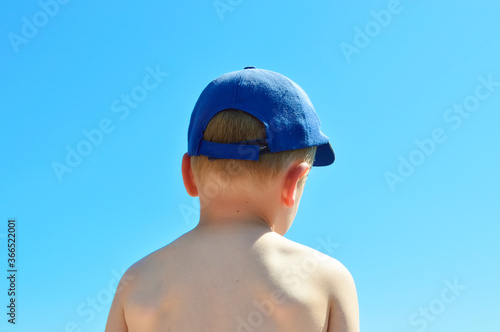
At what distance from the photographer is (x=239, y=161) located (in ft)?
8.51

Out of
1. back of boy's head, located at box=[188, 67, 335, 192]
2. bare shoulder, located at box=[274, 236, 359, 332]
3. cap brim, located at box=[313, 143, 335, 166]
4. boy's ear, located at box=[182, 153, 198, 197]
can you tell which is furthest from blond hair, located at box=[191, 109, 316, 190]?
cap brim, located at box=[313, 143, 335, 166]

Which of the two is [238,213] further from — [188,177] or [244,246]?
[188,177]

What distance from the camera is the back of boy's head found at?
2596 millimetres

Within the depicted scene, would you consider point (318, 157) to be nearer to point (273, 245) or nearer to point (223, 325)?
point (273, 245)

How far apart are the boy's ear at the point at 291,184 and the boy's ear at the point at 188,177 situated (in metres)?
0.48

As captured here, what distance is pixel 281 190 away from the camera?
2.65 meters

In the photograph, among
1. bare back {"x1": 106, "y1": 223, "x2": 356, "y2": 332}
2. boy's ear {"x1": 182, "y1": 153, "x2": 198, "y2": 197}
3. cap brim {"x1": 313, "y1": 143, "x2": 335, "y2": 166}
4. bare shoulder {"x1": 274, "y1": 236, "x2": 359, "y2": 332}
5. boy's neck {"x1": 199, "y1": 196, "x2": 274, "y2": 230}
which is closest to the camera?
bare back {"x1": 106, "y1": 223, "x2": 356, "y2": 332}

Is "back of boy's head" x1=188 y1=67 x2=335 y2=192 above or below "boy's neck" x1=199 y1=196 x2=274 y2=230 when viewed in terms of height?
above

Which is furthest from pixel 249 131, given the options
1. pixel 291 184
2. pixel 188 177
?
pixel 188 177

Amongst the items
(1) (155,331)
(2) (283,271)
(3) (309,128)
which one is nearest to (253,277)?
(2) (283,271)

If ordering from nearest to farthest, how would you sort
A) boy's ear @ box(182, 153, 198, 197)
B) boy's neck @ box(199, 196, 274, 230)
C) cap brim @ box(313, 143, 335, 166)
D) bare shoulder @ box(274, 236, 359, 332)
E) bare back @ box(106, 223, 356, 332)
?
bare back @ box(106, 223, 356, 332) < bare shoulder @ box(274, 236, 359, 332) < boy's neck @ box(199, 196, 274, 230) < boy's ear @ box(182, 153, 198, 197) < cap brim @ box(313, 143, 335, 166)

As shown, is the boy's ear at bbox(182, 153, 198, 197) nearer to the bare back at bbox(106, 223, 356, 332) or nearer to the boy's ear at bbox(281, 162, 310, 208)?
the bare back at bbox(106, 223, 356, 332)

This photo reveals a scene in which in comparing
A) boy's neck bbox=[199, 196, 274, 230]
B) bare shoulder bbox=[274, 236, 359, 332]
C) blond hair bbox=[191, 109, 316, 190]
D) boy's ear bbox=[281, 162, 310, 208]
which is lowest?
bare shoulder bbox=[274, 236, 359, 332]

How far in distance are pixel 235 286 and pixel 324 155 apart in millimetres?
1191
